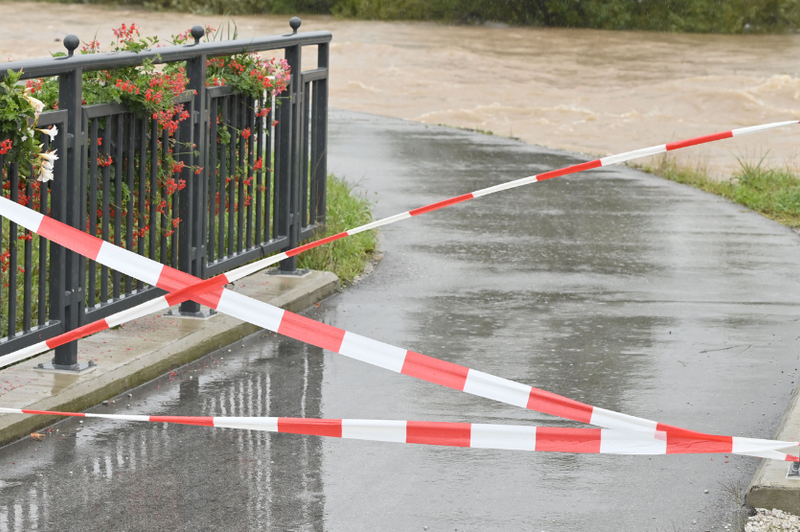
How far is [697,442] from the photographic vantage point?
3.95m

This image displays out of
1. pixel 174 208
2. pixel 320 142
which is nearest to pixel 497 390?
pixel 174 208

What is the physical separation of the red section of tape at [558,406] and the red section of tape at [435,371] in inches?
9.1

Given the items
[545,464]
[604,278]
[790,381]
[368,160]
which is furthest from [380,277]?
[368,160]

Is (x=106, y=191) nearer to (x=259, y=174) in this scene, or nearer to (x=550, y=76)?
(x=259, y=174)

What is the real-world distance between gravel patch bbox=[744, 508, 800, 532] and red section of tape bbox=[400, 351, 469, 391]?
1.20 m

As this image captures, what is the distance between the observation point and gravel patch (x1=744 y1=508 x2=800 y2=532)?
164 inches

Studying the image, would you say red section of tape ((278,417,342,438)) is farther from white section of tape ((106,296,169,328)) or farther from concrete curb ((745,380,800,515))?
concrete curb ((745,380,800,515))

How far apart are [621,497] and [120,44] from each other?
383 cm

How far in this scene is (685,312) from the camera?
7633 millimetres

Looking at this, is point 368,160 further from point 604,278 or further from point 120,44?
point 120,44

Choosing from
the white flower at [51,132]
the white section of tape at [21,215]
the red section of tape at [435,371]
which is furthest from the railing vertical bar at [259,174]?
the red section of tape at [435,371]

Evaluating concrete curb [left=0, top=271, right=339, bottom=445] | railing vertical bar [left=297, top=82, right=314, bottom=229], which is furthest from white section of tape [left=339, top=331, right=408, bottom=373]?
railing vertical bar [left=297, top=82, right=314, bottom=229]

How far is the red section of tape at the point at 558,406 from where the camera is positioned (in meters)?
3.84

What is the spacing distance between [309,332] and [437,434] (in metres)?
0.54
